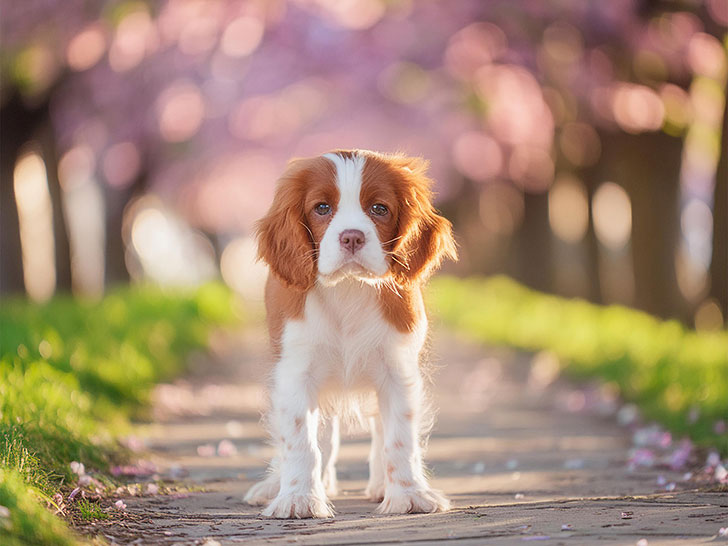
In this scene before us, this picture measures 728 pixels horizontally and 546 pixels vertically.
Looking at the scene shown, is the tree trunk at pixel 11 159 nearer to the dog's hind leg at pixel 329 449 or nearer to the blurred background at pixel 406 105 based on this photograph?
the blurred background at pixel 406 105

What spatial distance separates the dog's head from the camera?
16.6ft

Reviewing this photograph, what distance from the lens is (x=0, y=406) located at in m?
6.19

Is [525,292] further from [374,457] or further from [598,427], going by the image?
[374,457]

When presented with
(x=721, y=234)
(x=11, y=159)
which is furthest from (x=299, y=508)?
(x=11, y=159)

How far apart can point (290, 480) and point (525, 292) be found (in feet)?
62.1

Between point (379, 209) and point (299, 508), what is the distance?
142 centimetres

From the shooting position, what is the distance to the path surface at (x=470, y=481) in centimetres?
479

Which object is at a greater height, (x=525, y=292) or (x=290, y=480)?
A: (x=525, y=292)

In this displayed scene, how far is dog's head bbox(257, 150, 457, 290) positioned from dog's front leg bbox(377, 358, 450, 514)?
49 cm

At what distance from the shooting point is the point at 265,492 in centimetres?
589

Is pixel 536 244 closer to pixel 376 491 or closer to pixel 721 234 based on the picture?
pixel 721 234

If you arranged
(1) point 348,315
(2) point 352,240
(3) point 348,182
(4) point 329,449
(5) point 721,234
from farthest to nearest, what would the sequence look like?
(5) point 721,234 → (4) point 329,449 → (1) point 348,315 → (3) point 348,182 → (2) point 352,240

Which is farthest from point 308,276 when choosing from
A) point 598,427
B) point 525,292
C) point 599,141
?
point 525,292

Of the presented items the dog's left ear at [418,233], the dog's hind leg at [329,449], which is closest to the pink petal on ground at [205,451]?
the dog's hind leg at [329,449]
